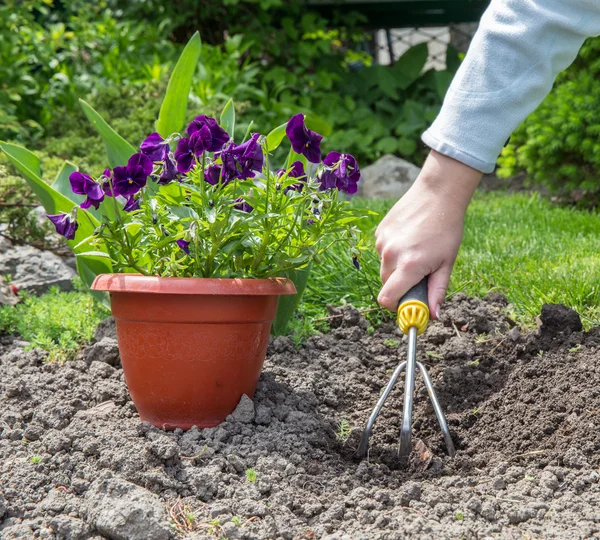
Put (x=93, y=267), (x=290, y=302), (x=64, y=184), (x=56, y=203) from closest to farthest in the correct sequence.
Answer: (x=56, y=203), (x=93, y=267), (x=290, y=302), (x=64, y=184)

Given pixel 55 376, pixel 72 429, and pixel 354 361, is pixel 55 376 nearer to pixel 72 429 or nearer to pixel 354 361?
pixel 72 429

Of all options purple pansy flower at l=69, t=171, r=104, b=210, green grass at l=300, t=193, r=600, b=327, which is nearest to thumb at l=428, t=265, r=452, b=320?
purple pansy flower at l=69, t=171, r=104, b=210

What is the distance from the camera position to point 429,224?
155 centimetres

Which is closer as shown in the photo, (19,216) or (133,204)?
(133,204)

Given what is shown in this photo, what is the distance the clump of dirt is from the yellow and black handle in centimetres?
37

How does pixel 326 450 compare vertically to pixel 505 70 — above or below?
below

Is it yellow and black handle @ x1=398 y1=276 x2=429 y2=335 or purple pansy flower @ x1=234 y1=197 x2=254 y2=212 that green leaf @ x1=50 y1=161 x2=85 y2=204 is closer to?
purple pansy flower @ x1=234 y1=197 x2=254 y2=212

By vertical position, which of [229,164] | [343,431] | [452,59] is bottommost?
[343,431]

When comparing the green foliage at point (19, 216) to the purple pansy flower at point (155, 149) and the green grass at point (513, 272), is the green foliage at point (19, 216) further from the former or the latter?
the purple pansy flower at point (155, 149)

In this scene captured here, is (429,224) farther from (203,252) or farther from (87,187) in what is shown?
(87,187)

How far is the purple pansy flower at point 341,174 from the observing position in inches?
73.9

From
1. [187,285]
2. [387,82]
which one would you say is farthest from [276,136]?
[387,82]

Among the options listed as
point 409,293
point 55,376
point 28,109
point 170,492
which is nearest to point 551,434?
point 409,293

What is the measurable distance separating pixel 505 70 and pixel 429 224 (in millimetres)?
360
